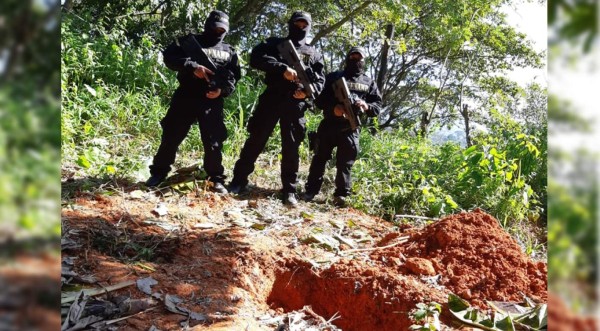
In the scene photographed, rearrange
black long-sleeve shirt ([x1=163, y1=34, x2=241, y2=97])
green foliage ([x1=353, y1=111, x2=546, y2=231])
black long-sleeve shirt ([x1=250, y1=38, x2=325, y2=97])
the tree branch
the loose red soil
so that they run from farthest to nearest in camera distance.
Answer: the tree branch
green foliage ([x1=353, y1=111, x2=546, y2=231])
black long-sleeve shirt ([x1=250, y1=38, x2=325, y2=97])
black long-sleeve shirt ([x1=163, y1=34, x2=241, y2=97])
the loose red soil

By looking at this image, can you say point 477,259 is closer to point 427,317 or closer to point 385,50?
point 427,317

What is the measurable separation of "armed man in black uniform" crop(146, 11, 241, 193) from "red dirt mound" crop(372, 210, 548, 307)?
1979 millimetres

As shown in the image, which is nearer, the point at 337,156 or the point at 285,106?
the point at 285,106

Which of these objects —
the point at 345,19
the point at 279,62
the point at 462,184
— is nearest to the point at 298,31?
the point at 279,62

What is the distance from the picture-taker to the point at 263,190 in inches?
197

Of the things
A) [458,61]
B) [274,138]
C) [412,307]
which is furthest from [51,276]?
[458,61]

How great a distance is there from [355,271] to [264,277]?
20.1 inches

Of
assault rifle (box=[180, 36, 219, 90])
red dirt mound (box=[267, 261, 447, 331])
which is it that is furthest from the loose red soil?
assault rifle (box=[180, 36, 219, 90])

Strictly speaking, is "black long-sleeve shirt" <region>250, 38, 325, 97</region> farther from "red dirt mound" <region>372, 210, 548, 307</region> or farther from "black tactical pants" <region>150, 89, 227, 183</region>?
"red dirt mound" <region>372, 210, 548, 307</region>

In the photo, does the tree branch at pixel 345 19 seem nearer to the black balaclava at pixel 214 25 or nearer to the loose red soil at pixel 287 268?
the black balaclava at pixel 214 25

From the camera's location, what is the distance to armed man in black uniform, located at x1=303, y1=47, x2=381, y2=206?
4.92 m

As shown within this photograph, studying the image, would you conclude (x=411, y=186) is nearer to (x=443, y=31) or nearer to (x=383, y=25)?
(x=443, y=31)

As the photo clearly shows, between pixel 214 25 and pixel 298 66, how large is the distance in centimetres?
82

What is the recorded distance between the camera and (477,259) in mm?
2943
